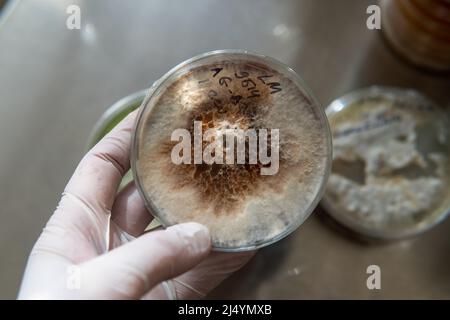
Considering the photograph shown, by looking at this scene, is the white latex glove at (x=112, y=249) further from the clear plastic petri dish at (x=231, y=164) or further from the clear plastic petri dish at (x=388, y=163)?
the clear plastic petri dish at (x=388, y=163)

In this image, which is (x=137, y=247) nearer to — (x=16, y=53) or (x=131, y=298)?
(x=131, y=298)

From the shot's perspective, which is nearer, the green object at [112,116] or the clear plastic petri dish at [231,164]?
the clear plastic petri dish at [231,164]

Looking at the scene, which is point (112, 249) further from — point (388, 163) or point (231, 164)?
point (388, 163)

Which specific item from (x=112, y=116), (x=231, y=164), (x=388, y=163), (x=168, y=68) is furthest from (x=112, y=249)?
(x=388, y=163)

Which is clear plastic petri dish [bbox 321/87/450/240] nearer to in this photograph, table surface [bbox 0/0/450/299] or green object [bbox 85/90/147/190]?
table surface [bbox 0/0/450/299]

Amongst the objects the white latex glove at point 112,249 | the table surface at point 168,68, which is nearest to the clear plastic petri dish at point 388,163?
the table surface at point 168,68

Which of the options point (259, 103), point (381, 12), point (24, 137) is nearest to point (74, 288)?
point (259, 103)
